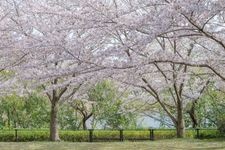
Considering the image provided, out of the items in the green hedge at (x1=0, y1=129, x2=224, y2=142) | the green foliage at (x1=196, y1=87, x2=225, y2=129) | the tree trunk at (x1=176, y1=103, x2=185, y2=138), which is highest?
the green foliage at (x1=196, y1=87, x2=225, y2=129)

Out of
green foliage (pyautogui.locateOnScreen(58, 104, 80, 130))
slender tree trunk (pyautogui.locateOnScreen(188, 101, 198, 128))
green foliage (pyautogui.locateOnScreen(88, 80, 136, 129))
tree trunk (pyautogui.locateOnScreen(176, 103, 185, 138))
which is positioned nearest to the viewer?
tree trunk (pyautogui.locateOnScreen(176, 103, 185, 138))

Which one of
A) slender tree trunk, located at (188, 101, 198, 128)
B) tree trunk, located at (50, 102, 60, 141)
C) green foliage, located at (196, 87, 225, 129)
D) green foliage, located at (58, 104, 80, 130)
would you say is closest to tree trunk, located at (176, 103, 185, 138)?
tree trunk, located at (50, 102, 60, 141)

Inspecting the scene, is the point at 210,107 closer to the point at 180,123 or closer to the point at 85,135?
the point at 85,135

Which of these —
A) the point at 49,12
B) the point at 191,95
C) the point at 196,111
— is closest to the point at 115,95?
the point at 196,111

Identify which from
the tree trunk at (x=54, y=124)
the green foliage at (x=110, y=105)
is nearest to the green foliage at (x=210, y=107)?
the green foliage at (x=110, y=105)

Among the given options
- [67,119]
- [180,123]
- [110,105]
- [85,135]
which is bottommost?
[85,135]

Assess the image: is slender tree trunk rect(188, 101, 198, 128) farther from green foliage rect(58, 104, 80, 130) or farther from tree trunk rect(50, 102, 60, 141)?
tree trunk rect(50, 102, 60, 141)

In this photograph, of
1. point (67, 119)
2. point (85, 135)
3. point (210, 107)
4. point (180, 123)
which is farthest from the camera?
point (67, 119)

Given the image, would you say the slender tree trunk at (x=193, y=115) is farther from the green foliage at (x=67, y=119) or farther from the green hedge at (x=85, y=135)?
the green foliage at (x=67, y=119)

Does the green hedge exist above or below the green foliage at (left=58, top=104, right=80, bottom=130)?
below

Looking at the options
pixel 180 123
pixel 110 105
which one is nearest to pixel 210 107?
pixel 110 105

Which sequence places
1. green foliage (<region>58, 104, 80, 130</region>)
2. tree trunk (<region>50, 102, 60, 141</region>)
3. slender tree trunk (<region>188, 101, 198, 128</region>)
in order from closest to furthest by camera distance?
tree trunk (<region>50, 102, 60, 141</region>) → slender tree trunk (<region>188, 101, 198, 128</region>) → green foliage (<region>58, 104, 80, 130</region>)

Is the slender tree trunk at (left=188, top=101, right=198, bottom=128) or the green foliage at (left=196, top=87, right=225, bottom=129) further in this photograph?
the green foliage at (left=196, top=87, right=225, bottom=129)

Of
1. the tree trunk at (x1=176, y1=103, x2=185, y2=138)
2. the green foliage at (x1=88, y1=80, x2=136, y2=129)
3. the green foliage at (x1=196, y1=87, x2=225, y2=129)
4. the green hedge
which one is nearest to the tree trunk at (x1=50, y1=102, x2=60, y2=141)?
the green hedge
